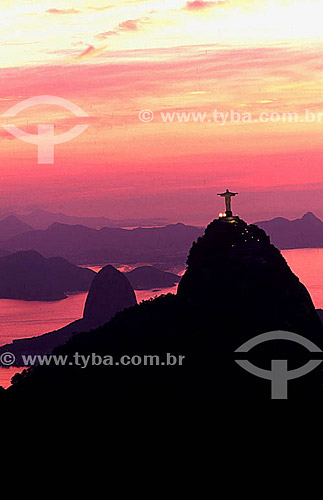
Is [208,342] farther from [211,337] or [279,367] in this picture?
[279,367]

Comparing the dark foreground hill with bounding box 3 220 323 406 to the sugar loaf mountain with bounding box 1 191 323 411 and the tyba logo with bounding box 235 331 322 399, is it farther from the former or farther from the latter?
the tyba logo with bounding box 235 331 322 399

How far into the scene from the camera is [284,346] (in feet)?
275

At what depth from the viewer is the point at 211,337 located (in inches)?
3396

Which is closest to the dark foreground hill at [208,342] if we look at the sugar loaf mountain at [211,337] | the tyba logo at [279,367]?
the sugar loaf mountain at [211,337]

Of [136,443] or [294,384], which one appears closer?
[136,443]

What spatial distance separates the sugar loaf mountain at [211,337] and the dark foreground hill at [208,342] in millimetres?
112

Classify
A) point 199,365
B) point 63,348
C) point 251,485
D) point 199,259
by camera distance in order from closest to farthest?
point 251,485 < point 199,365 < point 199,259 < point 63,348

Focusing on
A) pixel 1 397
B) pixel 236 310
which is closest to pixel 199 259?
pixel 236 310

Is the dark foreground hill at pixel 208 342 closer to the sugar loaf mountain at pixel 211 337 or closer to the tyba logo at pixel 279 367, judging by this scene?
the sugar loaf mountain at pixel 211 337

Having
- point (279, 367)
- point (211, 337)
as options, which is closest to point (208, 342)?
point (211, 337)

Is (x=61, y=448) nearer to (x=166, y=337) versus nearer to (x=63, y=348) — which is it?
(x=166, y=337)

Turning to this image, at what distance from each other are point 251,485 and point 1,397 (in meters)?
30.6

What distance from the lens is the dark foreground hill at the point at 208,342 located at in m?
80.8

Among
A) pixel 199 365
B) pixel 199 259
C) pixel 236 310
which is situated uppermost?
pixel 199 259
